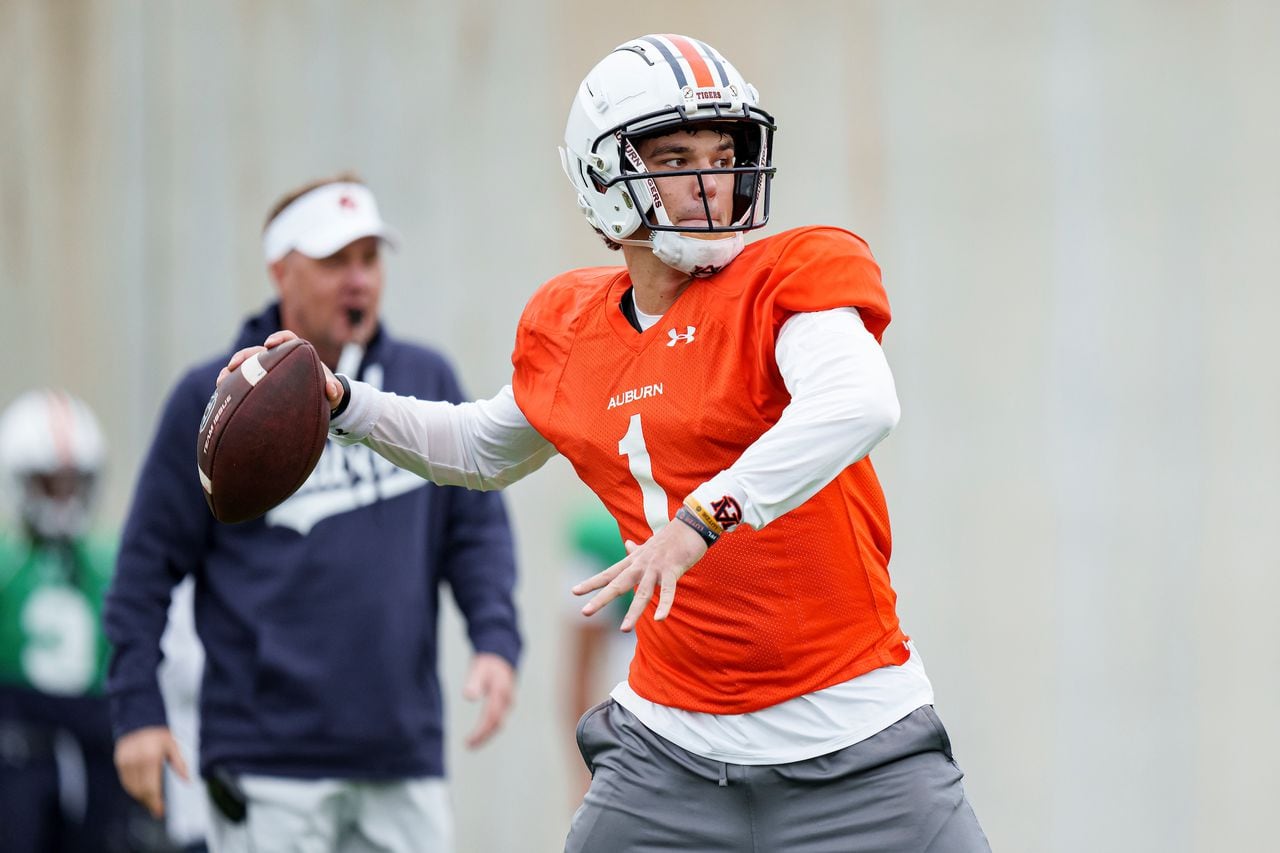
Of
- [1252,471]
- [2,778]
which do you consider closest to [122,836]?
[2,778]

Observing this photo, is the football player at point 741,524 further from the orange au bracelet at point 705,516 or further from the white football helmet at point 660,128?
the orange au bracelet at point 705,516

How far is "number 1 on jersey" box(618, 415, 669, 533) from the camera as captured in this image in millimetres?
2838

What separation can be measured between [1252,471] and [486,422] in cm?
415

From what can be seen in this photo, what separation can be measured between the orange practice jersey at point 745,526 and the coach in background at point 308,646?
53.4 inches

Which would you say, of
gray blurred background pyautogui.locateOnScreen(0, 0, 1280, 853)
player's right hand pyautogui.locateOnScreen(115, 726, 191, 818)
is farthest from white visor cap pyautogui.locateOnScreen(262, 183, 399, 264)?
gray blurred background pyautogui.locateOnScreen(0, 0, 1280, 853)

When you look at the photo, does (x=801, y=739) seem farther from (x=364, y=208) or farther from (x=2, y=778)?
(x=2, y=778)

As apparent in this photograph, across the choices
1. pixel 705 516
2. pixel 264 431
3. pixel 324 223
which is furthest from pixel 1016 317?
pixel 705 516

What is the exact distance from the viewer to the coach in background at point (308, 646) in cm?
405

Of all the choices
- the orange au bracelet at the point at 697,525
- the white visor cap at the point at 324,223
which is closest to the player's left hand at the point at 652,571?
the orange au bracelet at the point at 697,525

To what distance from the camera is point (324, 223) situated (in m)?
4.43

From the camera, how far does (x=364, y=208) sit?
178 inches

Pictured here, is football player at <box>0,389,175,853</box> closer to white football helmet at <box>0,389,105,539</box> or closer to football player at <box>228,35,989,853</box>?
white football helmet at <box>0,389,105,539</box>

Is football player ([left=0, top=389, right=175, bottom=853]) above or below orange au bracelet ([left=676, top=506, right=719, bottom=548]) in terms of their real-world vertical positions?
below

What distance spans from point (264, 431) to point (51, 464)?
3235mm
